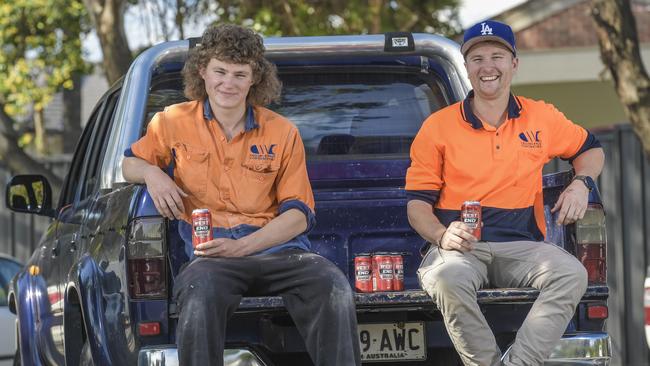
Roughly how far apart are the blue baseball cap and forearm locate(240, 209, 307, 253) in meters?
1.08

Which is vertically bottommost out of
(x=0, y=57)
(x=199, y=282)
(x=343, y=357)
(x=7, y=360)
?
(x=7, y=360)

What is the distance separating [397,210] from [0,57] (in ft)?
56.0

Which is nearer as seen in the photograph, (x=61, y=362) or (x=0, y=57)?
(x=61, y=362)

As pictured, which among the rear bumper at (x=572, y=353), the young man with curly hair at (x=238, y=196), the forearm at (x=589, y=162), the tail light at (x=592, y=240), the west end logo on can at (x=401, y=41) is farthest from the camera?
the west end logo on can at (x=401, y=41)

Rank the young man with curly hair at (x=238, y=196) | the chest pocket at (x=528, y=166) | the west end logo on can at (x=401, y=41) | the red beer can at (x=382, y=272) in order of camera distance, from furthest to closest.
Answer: the west end logo on can at (x=401, y=41), the chest pocket at (x=528, y=166), the red beer can at (x=382, y=272), the young man with curly hair at (x=238, y=196)

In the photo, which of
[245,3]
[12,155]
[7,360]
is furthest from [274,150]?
[245,3]

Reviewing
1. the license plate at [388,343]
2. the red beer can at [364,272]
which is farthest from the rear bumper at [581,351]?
the red beer can at [364,272]

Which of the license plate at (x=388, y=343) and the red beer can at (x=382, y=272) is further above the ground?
the red beer can at (x=382, y=272)

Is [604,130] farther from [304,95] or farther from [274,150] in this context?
[274,150]

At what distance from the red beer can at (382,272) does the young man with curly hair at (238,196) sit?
25 cm

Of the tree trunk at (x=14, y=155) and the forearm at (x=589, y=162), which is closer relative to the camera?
the forearm at (x=589, y=162)

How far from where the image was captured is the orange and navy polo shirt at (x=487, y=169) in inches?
213

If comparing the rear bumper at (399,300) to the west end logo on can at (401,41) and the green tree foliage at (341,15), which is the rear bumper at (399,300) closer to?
the west end logo on can at (401,41)

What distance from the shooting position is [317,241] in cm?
562
